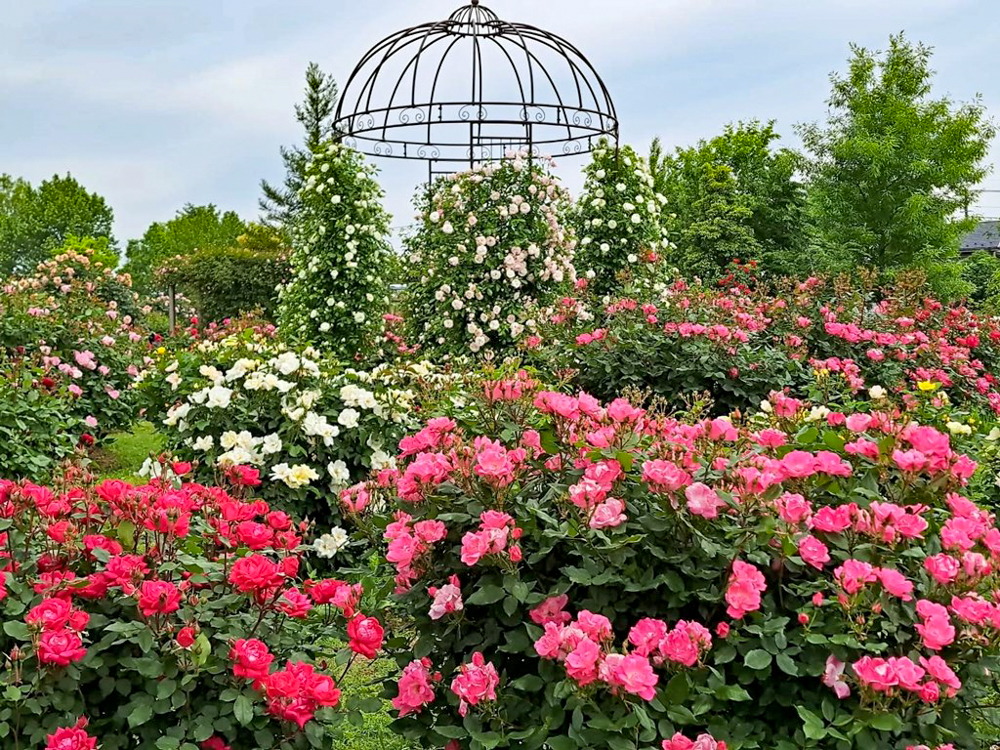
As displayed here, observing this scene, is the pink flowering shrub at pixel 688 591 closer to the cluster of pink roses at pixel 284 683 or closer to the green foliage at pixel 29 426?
the cluster of pink roses at pixel 284 683

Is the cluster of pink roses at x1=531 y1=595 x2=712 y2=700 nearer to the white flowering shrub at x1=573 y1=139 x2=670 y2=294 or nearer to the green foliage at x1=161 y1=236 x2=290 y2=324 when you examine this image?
the white flowering shrub at x1=573 y1=139 x2=670 y2=294

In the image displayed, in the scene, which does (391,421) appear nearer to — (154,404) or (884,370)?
(154,404)

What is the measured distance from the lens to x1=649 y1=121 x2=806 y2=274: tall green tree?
792 inches

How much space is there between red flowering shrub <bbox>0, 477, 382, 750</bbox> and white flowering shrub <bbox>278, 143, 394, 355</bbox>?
6874 mm

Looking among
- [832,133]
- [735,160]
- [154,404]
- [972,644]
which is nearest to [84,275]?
[154,404]

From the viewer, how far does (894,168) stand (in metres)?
16.5

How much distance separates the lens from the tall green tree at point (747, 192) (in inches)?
792

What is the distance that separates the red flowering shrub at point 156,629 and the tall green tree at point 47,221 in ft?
129

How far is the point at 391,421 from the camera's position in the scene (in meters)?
4.28

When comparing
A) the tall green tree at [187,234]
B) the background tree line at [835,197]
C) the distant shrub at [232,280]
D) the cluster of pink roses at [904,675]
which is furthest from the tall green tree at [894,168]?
the tall green tree at [187,234]

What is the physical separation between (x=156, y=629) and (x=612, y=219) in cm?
731

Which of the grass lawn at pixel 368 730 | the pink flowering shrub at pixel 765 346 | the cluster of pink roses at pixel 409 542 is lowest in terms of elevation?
the grass lawn at pixel 368 730

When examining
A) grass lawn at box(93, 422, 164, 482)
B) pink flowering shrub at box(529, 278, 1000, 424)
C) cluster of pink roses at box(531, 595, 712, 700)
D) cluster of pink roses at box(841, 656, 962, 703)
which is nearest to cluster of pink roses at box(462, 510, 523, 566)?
cluster of pink roses at box(531, 595, 712, 700)

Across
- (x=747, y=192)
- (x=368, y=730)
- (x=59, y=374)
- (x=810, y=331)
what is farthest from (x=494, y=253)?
(x=747, y=192)
